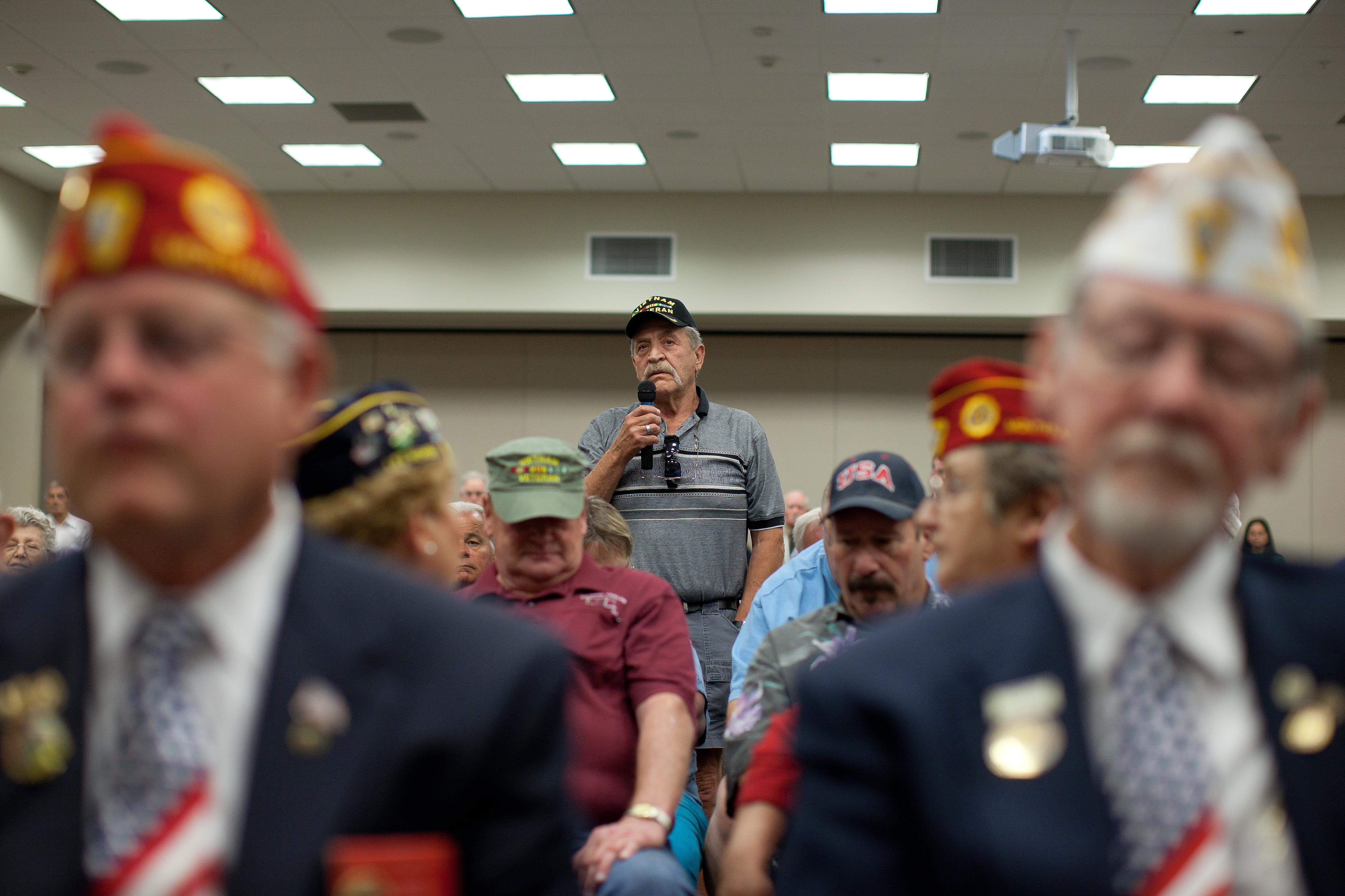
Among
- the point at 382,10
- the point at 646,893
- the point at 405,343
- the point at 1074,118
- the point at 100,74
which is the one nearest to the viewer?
the point at 646,893

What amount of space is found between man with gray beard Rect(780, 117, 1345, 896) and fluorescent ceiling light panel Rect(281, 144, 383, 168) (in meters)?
8.56

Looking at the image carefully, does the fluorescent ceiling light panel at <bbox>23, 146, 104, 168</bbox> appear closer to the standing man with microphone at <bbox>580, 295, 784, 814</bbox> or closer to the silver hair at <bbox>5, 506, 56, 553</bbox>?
the silver hair at <bbox>5, 506, 56, 553</bbox>

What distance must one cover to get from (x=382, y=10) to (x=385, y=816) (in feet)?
21.1

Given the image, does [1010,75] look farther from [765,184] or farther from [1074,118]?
[765,184]

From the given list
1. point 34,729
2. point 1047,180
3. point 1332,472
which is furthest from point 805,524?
point 1332,472

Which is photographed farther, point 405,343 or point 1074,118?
point 405,343

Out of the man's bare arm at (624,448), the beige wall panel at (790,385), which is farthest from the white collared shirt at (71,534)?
the beige wall panel at (790,385)

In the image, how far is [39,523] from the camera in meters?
4.71

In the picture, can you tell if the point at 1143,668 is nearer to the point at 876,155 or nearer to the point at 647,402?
the point at 647,402

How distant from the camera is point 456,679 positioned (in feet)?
3.28

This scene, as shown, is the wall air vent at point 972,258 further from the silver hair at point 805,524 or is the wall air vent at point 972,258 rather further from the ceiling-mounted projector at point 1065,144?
the silver hair at point 805,524

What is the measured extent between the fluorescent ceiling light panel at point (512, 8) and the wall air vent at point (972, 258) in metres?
4.27

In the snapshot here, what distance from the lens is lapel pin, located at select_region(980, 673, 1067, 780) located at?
3.08ft

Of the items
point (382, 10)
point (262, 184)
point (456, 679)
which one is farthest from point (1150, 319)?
point (262, 184)
